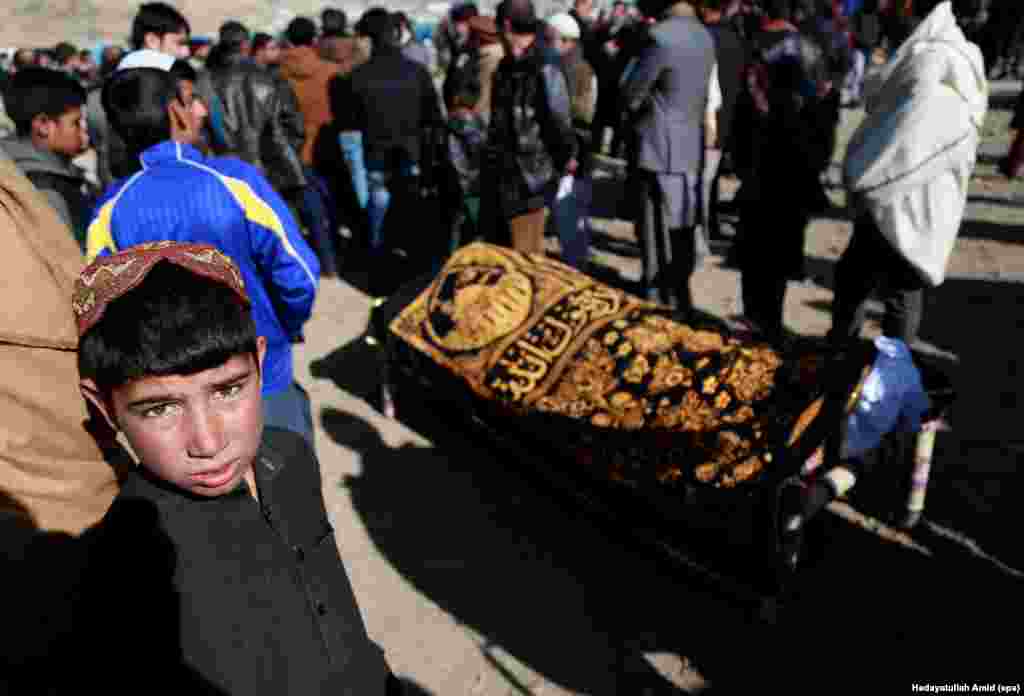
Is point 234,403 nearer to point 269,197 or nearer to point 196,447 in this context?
point 196,447

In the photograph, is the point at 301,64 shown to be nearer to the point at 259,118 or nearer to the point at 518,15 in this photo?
the point at 259,118

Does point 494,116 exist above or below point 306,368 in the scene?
above

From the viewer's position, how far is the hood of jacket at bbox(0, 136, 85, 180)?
305cm

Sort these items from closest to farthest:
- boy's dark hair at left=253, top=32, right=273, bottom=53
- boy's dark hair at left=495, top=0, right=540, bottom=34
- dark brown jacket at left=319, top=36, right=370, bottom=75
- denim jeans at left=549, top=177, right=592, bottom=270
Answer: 1. boy's dark hair at left=495, top=0, right=540, bottom=34
2. denim jeans at left=549, top=177, right=592, bottom=270
3. dark brown jacket at left=319, top=36, right=370, bottom=75
4. boy's dark hair at left=253, top=32, right=273, bottom=53

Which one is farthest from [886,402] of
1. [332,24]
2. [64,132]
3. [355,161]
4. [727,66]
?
[332,24]

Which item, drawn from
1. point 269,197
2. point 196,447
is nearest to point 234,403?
point 196,447

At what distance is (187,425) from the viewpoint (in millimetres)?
1251

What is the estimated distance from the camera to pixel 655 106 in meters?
4.89

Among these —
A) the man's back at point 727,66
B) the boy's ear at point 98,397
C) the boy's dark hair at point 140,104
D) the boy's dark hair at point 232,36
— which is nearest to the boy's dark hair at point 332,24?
the boy's dark hair at point 232,36

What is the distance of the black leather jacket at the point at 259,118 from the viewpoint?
599 cm

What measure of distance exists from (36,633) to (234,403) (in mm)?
752

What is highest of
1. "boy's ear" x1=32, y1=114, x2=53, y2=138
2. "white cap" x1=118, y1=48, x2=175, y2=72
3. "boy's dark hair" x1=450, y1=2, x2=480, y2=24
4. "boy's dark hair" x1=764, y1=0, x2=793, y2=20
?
"boy's dark hair" x1=450, y1=2, x2=480, y2=24

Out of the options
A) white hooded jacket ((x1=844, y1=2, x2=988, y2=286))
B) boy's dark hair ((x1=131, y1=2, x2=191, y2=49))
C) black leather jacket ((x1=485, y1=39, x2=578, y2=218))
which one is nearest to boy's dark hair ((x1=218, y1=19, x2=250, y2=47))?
boy's dark hair ((x1=131, y1=2, x2=191, y2=49))

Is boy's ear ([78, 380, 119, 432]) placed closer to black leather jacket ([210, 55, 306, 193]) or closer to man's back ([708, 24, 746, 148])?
black leather jacket ([210, 55, 306, 193])
